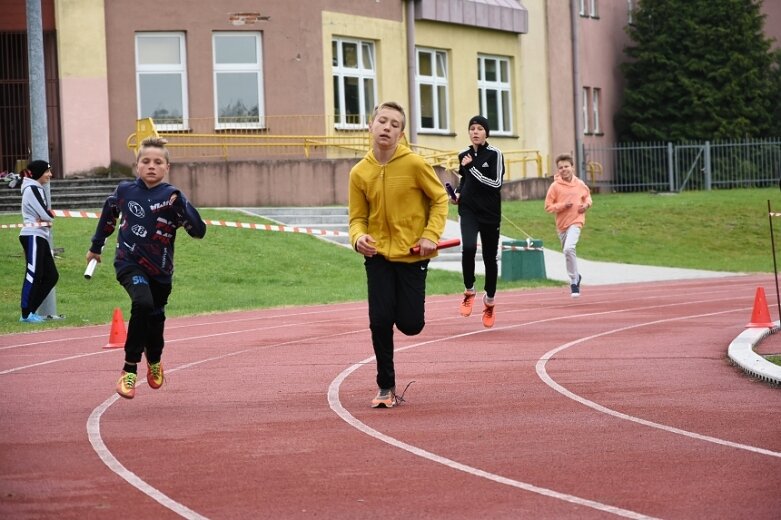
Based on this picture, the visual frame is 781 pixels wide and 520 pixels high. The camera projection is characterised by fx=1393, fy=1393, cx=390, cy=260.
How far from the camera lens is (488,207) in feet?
48.5

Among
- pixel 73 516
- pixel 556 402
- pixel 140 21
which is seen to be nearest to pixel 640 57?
pixel 140 21

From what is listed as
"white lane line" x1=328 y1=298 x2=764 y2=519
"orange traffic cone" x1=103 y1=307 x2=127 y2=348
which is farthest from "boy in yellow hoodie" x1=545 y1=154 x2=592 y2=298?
"white lane line" x1=328 y1=298 x2=764 y2=519

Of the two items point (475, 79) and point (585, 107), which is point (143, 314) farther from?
point (585, 107)

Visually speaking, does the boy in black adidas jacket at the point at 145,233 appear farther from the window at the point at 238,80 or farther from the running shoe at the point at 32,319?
the window at the point at 238,80

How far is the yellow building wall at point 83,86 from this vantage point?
33.5 metres

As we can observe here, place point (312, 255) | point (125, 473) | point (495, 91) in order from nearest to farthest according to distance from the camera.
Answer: point (125, 473) → point (312, 255) → point (495, 91)

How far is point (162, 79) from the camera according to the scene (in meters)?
34.8

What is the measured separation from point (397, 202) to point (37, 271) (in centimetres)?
941

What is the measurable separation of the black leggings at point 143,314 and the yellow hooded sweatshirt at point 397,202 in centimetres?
153

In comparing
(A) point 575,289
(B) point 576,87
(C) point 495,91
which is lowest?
(A) point 575,289

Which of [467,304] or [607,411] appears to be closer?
[607,411]

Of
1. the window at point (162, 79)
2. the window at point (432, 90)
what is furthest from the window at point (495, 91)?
the window at point (162, 79)

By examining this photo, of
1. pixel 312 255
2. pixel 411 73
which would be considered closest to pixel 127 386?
pixel 312 255

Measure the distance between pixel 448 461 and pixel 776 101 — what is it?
153 feet
